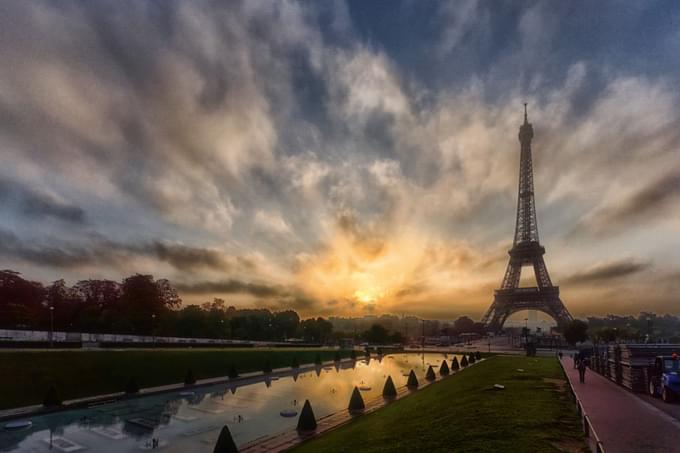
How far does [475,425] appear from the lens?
1566cm

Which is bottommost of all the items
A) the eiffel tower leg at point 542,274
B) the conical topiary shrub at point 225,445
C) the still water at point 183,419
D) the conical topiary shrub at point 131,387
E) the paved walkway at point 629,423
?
the still water at point 183,419

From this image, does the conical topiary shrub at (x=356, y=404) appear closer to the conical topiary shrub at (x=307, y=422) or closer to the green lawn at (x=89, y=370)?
the conical topiary shrub at (x=307, y=422)

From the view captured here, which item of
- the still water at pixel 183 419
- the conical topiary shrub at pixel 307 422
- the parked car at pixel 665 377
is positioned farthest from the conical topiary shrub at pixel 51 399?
the parked car at pixel 665 377

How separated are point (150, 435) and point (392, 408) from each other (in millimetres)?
14349

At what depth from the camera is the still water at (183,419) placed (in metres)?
21.1

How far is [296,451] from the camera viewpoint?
18.2m

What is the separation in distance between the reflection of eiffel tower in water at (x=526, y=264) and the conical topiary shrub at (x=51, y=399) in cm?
9285

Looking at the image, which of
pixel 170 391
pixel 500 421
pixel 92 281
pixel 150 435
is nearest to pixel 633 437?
pixel 500 421

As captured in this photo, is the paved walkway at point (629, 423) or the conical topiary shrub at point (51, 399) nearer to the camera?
the paved walkway at point (629, 423)

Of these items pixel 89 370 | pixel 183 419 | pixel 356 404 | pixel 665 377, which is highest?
pixel 665 377

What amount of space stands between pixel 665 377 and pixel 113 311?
88.6 meters

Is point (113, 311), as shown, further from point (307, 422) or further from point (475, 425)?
point (475, 425)

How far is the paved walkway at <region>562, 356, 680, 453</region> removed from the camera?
11586 mm

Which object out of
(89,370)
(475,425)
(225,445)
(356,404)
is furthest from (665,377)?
(89,370)
